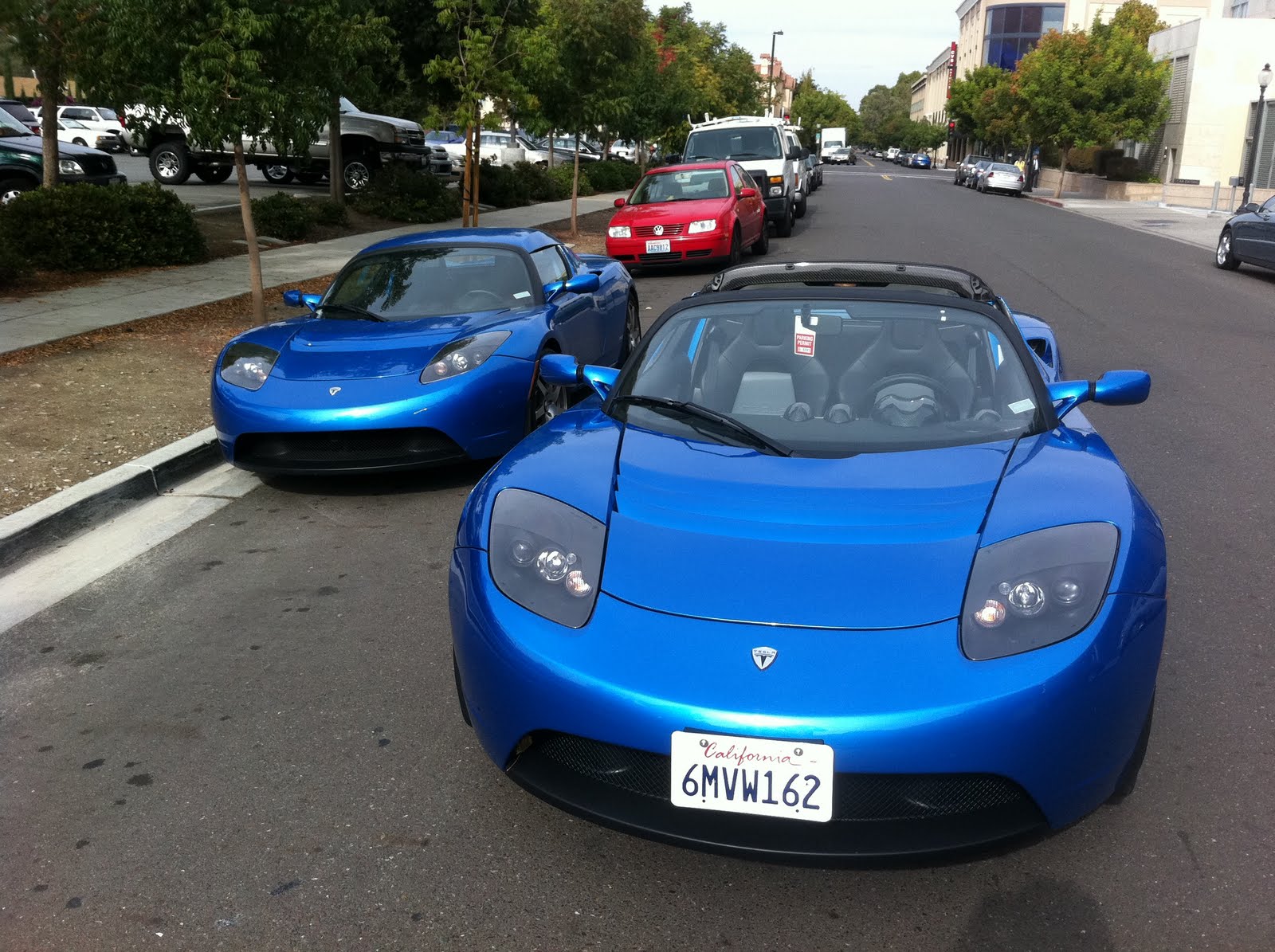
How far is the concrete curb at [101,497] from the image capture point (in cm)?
536

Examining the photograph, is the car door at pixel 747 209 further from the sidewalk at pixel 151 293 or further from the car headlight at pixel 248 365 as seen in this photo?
the car headlight at pixel 248 365

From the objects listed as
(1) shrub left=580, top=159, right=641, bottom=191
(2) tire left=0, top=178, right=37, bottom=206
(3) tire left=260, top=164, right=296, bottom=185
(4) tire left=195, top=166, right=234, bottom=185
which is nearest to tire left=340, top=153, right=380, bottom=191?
(3) tire left=260, top=164, right=296, bottom=185

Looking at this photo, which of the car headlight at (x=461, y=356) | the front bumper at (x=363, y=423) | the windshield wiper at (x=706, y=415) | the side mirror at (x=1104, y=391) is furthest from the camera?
the car headlight at (x=461, y=356)

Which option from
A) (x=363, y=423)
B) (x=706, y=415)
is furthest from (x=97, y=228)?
(x=706, y=415)

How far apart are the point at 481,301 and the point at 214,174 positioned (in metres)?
22.5

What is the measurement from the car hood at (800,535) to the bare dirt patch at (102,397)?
4.04 metres

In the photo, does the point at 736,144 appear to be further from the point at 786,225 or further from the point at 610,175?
the point at 610,175

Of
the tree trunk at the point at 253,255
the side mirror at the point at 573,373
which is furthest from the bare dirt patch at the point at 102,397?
the side mirror at the point at 573,373

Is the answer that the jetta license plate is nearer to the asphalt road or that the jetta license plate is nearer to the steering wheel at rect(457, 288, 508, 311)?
the asphalt road

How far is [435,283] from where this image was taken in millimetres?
7199

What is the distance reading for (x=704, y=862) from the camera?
289cm

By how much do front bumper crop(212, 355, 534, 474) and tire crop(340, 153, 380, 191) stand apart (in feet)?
64.2

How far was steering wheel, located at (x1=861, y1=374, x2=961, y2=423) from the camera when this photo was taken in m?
3.73

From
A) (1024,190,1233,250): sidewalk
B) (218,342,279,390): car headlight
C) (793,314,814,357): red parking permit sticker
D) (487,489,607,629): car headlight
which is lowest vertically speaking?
(1024,190,1233,250): sidewalk
